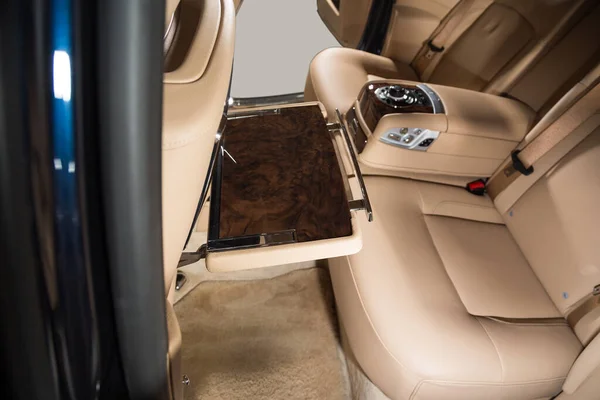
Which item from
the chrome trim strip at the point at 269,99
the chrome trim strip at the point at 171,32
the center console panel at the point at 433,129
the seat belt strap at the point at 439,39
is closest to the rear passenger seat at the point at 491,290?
the center console panel at the point at 433,129

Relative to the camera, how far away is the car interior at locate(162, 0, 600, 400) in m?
0.84

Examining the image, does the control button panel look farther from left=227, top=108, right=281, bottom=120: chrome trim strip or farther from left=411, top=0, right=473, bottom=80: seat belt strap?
left=411, top=0, right=473, bottom=80: seat belt strap

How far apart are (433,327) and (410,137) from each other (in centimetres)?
49

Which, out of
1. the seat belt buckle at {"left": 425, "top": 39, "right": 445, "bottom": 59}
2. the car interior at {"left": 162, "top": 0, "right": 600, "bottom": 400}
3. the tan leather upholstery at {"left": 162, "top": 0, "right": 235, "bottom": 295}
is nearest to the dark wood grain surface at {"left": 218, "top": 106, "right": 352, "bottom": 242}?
the car interior at {"left": 162, "top": 0, "right": 600, "bottom": 400}

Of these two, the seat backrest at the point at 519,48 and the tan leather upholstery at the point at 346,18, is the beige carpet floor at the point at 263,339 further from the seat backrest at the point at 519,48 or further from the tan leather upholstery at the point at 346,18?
the tan leather upholstery at the point at 346,18

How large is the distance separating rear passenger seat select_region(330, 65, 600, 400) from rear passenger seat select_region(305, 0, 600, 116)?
20 centimetres

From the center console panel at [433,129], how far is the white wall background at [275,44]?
0.83 meters

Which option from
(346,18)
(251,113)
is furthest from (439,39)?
(251,113)

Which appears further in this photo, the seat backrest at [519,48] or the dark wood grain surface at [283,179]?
the seat backrest at [519,48]

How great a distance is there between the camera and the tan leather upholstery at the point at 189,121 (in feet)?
1.46

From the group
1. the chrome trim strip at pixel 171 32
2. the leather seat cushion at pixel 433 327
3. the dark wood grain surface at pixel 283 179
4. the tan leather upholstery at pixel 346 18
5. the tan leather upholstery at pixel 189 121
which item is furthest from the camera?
the tan leather upholstery at pixel 346 18

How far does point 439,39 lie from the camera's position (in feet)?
5.41

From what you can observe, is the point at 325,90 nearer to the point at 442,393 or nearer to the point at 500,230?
the point at 500,230

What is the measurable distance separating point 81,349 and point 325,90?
1.24 m
